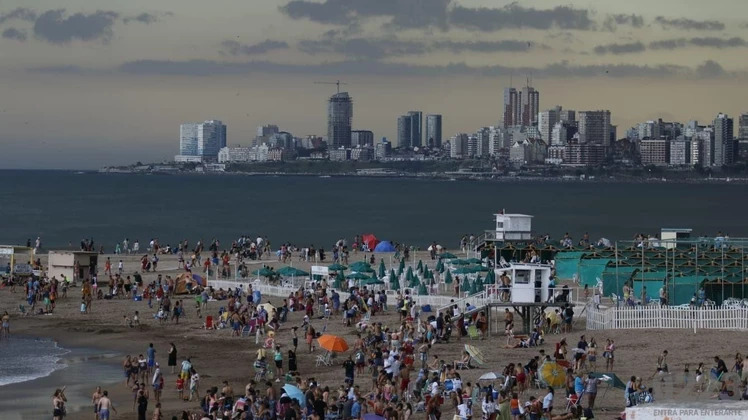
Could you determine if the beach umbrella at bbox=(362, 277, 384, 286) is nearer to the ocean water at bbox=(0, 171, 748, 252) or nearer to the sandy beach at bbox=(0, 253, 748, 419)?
the sandy beach at bbox=(0, 253, 748, 419)

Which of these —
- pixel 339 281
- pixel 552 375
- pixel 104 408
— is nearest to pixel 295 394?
pixel 104 408

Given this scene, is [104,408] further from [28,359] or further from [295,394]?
[28,359]

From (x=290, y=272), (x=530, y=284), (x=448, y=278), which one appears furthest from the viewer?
(x=290, y=272)

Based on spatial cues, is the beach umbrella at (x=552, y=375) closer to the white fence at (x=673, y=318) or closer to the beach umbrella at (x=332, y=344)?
the beach umbrella at (x=332, y=344)

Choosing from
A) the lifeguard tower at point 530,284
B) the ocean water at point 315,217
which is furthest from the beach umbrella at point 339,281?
the ocean water at point 315,217

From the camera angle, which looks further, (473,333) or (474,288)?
(474,288)

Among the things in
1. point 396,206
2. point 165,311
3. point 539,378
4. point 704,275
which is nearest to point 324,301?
point 165,311

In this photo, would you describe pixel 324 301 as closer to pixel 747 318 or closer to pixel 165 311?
pixel 165 311
